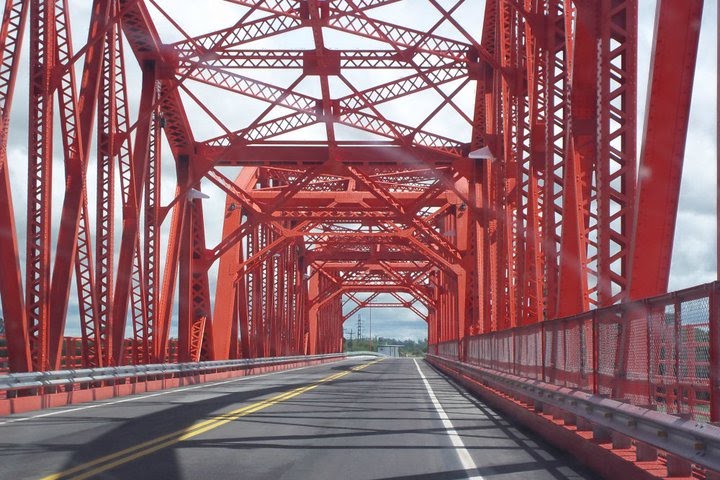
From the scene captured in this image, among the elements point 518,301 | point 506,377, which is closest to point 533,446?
point 506,377

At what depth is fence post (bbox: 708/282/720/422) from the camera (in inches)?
281

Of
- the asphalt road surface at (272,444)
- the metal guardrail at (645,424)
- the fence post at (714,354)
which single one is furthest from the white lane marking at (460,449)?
the fence post at (714,354)

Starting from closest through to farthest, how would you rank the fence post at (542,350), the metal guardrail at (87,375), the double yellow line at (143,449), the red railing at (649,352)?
the red railing at (649,352), the double yellow line at (143,449), the fence post at (542,350), the metal guardrail at (87,375)

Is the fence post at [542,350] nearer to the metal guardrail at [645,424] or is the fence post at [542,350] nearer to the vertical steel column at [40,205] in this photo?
the metal guardrail at [645,424]

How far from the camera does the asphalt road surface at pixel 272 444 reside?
988cm

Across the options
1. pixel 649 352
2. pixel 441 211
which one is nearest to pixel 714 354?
pixel 649 352

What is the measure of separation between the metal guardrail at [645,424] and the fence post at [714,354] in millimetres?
148

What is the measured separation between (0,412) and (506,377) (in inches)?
332

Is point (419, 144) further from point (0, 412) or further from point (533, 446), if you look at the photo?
point (533, 446)

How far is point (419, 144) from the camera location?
33625mm

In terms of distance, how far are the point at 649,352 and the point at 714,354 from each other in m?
2.04

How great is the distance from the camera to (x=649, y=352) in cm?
920

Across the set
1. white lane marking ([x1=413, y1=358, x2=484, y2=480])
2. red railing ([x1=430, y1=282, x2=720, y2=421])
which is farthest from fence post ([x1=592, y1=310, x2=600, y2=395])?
white lane marking ([x1=413, y1=358, x2=484, y2=480])

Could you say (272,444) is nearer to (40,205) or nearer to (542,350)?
(542,350)
